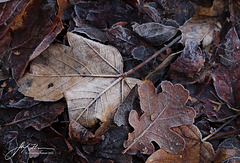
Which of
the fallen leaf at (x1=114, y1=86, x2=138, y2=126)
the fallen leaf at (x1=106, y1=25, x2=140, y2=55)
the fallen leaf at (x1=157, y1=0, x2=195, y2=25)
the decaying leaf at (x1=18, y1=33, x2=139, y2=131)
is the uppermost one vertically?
the fallen leaf at (x1=157, y1=0, x2=195, y2=25)

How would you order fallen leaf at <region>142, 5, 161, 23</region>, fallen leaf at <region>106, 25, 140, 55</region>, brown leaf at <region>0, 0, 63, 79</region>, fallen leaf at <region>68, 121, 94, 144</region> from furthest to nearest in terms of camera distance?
fallen leaf at <region>142, 5, 161, 23</region> < fallen leaf at <region>106, 25, 140, 55</region> < brown leaf at <region>0, 0, 63, 79</region> < fallen leaf at <region>68, 121, 94, 144</region>

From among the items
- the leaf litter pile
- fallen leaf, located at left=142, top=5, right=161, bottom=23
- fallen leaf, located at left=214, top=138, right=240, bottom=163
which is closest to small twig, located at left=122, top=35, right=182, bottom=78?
the leaf litter pile

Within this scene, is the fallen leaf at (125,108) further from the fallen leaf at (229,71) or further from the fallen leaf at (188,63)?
the fallen leaf at (229,71)

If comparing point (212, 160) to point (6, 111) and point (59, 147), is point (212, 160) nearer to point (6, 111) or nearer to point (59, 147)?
point (59, 147)

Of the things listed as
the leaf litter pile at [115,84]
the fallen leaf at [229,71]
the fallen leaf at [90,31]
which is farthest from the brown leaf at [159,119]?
the fallen leaf at [90,31]

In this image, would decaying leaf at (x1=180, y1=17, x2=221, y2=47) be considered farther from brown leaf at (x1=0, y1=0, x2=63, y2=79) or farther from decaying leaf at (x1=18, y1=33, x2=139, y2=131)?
brown leaf at (x1=0, y1=0, x2=63, y2=79)

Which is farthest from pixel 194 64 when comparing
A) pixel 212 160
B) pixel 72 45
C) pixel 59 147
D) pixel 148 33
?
pixel 59 147

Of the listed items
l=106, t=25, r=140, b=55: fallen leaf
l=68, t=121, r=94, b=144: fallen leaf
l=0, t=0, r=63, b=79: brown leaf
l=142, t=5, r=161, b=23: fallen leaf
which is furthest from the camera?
l=142, t=5, r=161, b=23: fallen leaf
